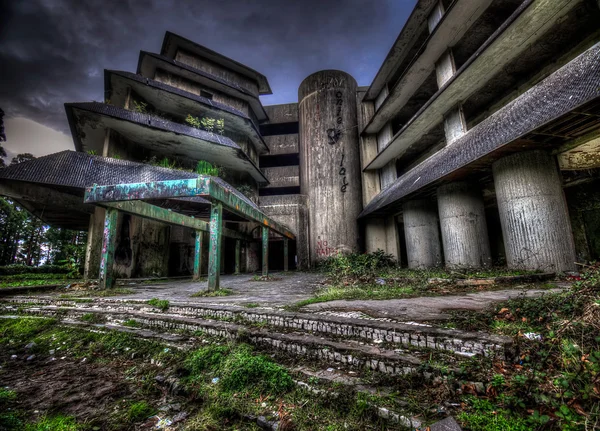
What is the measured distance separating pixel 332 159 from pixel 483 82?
844 cm

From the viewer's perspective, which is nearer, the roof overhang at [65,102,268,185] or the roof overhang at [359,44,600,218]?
the roof overhang at [359,44,600,218]

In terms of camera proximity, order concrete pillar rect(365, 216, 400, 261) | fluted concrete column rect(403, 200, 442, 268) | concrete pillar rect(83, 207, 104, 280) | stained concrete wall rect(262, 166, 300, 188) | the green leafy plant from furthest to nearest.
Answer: stained concrete wall rect(262, 166, 300, 188), concrete pillar rect(365, 216, 400, 261), the green leafy plant, fluted concrete column rect(403, 200, 442, 268), concrete pillar rect(83, 207, 104, 280)

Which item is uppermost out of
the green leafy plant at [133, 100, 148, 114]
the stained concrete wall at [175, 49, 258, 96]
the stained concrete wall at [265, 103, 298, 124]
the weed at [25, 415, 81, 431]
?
the stained concrete wall at [175, 49, 258, 96]

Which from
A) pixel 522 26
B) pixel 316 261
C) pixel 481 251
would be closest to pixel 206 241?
pixel 316 261

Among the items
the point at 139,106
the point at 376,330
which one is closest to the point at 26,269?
the point at 139,106

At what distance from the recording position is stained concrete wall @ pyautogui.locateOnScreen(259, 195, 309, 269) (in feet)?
49.2

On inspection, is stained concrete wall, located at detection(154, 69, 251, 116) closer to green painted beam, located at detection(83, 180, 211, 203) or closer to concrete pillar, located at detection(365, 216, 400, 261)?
concrete pillar, located at detection(365, 216, 400, 261)

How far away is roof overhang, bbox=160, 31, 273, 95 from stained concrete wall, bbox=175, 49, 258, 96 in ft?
0.65

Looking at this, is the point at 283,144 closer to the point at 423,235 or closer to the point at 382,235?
the point at 382,235

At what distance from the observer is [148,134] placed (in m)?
→ 11.4

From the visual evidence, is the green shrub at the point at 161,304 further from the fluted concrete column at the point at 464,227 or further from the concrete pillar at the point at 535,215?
the fluted concrete column at the point at 464,227

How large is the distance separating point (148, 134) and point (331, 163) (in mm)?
9765

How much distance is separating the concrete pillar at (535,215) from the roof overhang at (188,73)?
1496 centimetres

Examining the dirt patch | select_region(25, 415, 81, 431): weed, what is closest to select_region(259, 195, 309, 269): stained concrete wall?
the dirt patch
